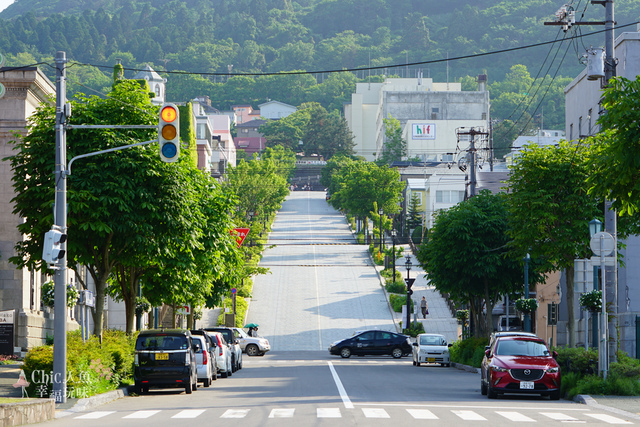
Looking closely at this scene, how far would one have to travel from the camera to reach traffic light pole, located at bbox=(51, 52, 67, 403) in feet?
61.2

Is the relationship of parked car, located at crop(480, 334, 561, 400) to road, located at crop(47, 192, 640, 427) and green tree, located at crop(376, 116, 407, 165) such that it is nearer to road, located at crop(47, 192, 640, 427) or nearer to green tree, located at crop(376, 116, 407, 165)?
road, located at crop(47, 192, 640, 427)

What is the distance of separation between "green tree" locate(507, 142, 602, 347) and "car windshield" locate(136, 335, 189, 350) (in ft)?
42.5

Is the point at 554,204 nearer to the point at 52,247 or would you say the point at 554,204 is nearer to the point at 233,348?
the point at 233,348

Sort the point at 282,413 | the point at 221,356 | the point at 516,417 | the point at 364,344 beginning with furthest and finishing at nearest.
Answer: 1. the point at 364,344
2. the point at 221,356
3. the point at 282,413
4. the point at 516,417

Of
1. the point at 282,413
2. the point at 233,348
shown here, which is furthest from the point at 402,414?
the point at 233,348

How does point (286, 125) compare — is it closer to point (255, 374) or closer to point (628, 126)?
point (255, 374)

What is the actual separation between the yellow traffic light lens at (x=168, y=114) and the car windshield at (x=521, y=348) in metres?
10.3

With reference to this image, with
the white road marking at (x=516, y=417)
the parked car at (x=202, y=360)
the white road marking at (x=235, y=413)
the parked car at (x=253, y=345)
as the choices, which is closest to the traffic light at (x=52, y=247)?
the white road marking at (x=235, y=413)

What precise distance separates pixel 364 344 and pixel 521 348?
2436 centimetres

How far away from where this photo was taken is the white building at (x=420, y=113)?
14375 centimetres

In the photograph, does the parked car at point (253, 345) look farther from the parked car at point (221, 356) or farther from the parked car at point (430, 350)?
the parked car at point (221, 356)

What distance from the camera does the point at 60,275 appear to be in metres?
19.0

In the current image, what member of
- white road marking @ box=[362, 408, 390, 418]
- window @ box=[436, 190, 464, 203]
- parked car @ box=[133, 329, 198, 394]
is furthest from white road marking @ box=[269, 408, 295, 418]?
window @ box=[436, 190, 464, 203]

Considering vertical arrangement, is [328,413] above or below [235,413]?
above
